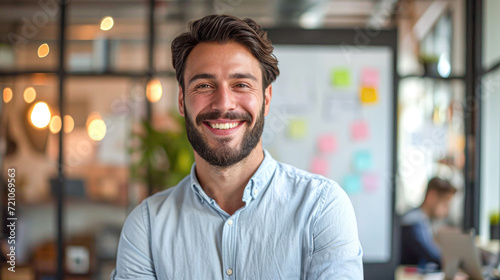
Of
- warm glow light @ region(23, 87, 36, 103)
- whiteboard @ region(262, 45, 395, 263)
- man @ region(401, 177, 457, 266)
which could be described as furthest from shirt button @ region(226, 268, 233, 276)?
warm glow light @ region(23, 87, 36, 103)

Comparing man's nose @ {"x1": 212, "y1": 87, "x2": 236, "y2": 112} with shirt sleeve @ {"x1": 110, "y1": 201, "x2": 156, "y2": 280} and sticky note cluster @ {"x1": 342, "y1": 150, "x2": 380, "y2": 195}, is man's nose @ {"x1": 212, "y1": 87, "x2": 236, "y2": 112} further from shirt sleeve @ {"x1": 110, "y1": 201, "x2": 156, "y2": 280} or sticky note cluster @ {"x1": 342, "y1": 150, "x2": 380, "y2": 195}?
sticky note cluster @ {"x1": 342, "y1": 150, "x2": 380, "y2": 195}

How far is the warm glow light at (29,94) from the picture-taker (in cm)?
473

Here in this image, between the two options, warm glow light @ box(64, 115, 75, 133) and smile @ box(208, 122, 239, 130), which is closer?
smile @ box(208, 122, 239, 130)

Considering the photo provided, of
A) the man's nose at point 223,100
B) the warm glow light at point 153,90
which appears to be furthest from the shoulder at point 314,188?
the warm glow light at point 153,90

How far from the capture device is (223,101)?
1373mm

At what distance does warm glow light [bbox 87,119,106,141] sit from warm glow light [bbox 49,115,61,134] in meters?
0.26

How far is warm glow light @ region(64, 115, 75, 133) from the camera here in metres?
4.66

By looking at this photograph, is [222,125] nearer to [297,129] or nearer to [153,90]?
[297,129]

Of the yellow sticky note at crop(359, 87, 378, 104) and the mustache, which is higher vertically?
the yellow sticky note at crop(359, 87, 378, 104)

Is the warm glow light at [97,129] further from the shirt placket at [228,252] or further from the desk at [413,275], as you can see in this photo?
the shirt placket at [228,252]

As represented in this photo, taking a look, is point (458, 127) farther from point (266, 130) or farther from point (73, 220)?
point (73, 220)

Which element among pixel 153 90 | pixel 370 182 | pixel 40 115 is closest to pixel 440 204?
pixel 370 182

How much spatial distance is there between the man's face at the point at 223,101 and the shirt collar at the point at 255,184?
74mm

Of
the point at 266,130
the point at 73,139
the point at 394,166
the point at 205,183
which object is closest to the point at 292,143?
the point at 266,130
